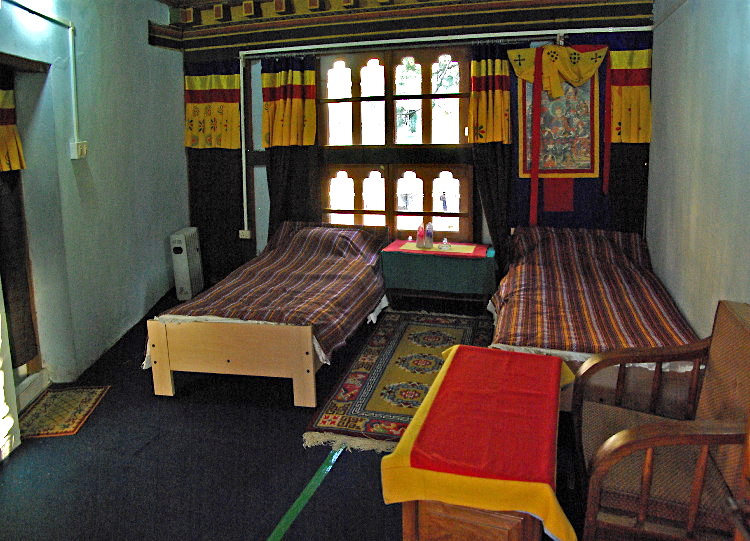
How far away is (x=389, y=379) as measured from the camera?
13.2ft

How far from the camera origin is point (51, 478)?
301 centimetres

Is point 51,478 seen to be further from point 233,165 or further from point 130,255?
point 233,165

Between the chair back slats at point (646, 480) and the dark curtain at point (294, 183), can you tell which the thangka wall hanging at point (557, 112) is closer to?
the dark curtain at point (294, 183)

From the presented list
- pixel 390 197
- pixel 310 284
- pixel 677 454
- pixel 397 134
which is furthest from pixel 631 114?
pixel 677 454

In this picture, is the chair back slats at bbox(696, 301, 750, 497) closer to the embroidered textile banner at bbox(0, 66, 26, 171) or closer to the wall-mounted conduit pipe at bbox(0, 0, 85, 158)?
the embroidered textile banner at bbox(0, 66, 26, 171)

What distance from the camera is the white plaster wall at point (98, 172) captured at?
3.96 m

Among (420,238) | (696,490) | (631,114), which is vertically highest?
(631,114)

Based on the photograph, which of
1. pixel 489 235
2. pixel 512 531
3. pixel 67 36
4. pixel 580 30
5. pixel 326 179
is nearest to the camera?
pixel 512 531

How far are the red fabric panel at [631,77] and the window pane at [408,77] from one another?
149cm

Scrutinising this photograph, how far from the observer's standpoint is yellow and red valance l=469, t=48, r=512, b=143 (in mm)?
5133

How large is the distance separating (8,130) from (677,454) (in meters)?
3.74

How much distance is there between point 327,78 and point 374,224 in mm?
1306

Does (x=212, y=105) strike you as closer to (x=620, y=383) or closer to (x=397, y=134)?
(x=397, y=134)

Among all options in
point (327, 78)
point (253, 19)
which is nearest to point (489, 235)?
point (327, 78)
